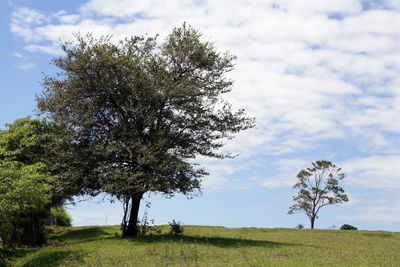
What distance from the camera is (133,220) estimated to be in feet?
108

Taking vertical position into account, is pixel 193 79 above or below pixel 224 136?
above

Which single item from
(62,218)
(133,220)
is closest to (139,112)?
(133,220)

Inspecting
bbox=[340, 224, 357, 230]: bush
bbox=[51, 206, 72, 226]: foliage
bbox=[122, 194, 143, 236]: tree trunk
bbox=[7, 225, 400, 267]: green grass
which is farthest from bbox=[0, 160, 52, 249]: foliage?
bbox=[340, 224, 357, 230]: bush

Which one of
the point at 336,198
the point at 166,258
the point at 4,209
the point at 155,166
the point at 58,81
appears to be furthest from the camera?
the point at 336,198

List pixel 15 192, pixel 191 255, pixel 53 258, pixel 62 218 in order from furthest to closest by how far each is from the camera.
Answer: pixel 62 218 < pixel 53 258 < pixel 15 192 < pixel 191 255

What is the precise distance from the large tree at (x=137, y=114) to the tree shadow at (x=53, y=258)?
5364 mm

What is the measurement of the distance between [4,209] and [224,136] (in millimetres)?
18360

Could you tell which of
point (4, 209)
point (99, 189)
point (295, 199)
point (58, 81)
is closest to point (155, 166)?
point (99, 189)

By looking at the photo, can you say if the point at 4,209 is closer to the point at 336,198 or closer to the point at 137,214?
the point at 137,214

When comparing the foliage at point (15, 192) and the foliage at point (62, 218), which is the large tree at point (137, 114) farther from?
the foliage at point (62, 218)

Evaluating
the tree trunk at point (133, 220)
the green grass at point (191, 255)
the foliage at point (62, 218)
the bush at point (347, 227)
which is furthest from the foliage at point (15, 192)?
the bush at point (347, 227)

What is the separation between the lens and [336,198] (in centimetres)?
6250

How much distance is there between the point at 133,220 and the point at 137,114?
9.38 m

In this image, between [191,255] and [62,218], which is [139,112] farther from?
[62,218]
